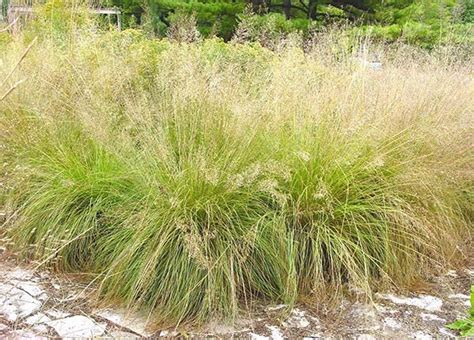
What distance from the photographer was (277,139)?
2482mm

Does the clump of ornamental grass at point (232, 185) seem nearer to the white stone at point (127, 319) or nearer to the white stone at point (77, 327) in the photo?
the white stone at point (127, 319)

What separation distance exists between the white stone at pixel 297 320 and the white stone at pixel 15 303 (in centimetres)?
109

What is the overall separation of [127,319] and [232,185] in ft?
2.36

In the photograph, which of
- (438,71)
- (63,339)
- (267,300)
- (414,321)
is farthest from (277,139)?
(438,71)

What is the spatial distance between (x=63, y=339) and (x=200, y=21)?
9.83 m

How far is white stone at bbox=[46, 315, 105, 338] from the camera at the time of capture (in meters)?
1.93

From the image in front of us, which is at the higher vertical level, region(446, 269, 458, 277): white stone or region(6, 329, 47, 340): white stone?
region(6, 329, 47, 340): white stone

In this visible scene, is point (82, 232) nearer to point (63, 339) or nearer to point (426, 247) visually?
point (63, 339)

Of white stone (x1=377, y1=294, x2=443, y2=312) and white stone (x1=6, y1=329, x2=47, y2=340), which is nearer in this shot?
white stone (x1=6, y1=329, x2=47, y2=340)

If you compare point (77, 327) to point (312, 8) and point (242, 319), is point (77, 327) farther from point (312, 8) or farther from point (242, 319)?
point (312, 8)

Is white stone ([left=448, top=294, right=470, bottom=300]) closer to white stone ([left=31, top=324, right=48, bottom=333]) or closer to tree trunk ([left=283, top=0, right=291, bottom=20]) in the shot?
white stone ([left=31, top=324, right=48, bottom=333])

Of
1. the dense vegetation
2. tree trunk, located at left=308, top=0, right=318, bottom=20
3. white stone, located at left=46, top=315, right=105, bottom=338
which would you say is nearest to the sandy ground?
white stone, located at left=46, top=315, right=105, bottom=338

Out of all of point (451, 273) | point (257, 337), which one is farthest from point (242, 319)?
point (451, 273)

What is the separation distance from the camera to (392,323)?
2080 millimetres
